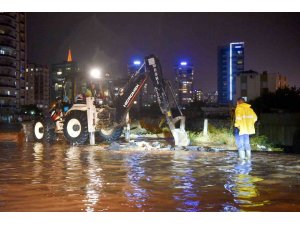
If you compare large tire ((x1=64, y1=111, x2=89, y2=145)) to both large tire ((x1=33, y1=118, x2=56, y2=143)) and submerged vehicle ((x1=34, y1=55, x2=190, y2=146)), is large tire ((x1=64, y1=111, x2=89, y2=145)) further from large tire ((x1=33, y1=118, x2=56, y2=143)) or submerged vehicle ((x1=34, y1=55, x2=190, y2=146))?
large tire ((x1=33, y1=118, x2=56, y2=143))

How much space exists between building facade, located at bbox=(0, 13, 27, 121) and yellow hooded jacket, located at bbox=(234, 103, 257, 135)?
11105 centimetres

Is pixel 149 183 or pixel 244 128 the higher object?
pixel 244 128

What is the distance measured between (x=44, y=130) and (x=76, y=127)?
8.88 ft

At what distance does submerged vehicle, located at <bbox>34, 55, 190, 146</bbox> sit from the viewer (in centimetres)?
1936

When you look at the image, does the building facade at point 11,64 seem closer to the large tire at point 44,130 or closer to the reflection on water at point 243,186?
the large tire at point 44,130

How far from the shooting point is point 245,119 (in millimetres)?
14484

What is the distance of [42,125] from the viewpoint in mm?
23078

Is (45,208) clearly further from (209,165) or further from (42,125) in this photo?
(42,125)

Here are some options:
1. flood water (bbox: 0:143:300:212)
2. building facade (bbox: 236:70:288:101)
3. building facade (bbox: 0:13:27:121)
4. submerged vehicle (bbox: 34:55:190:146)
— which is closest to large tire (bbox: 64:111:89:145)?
submerged vehicle (bbox: 34:55:190:146)

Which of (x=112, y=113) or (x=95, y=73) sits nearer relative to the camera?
(x=95, y=73)

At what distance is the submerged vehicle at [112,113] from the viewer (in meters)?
19.4

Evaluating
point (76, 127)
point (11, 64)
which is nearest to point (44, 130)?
point (76, 127)

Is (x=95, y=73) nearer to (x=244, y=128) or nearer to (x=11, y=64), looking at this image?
(x=244, y=128)

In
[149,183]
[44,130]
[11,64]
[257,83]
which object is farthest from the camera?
[11,64]
